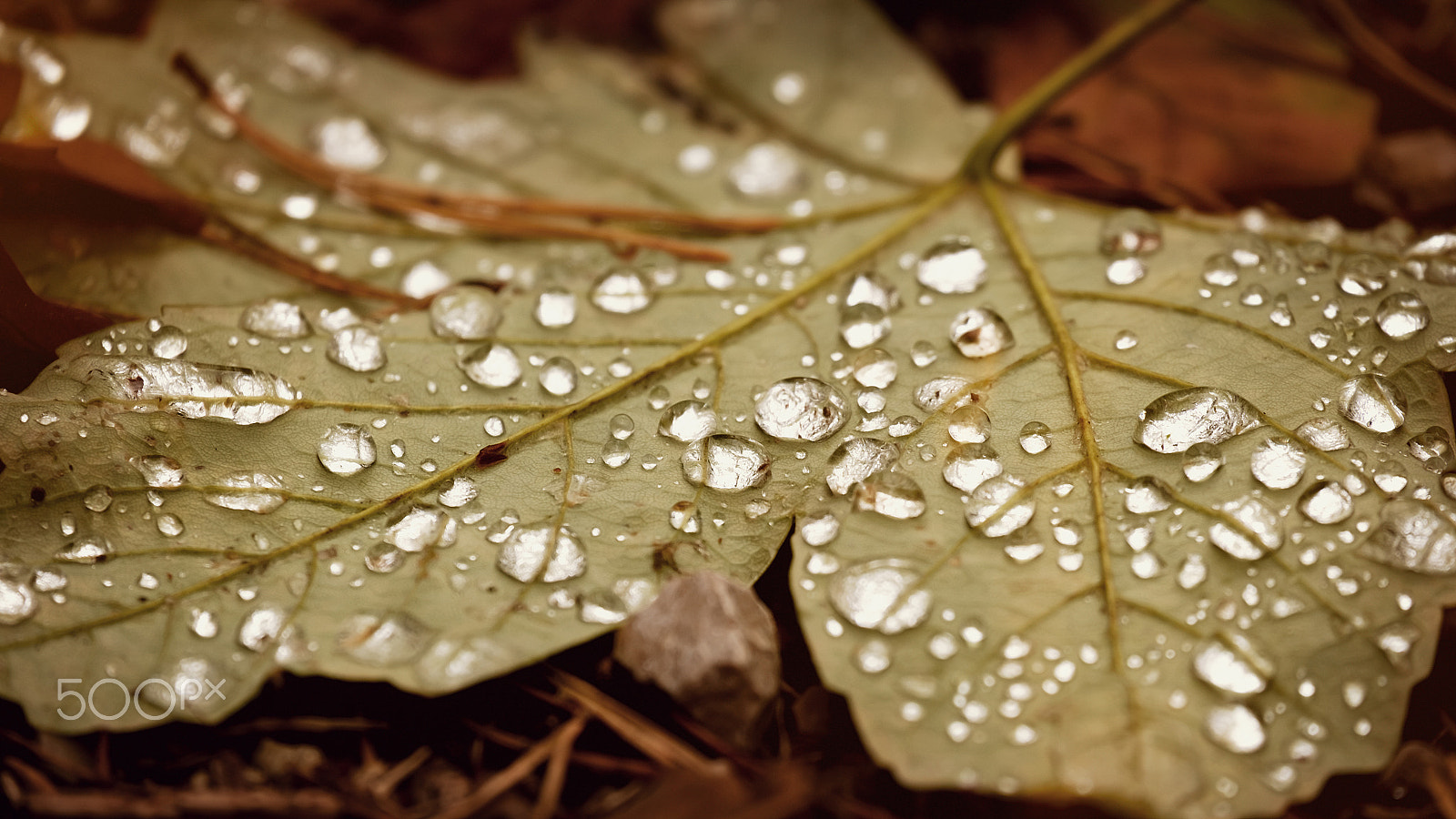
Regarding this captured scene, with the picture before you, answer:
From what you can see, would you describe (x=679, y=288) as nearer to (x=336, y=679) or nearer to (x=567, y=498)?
(x=567, y=498)

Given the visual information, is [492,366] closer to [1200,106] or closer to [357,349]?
[357,349]

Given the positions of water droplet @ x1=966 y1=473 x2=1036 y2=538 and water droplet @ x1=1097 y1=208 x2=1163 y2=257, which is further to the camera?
water droplet @ x1=1097 y1=208 x2=1163 y2=257

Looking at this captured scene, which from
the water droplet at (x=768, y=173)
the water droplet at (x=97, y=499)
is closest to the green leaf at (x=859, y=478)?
the water droplet at (x=97, y=499)

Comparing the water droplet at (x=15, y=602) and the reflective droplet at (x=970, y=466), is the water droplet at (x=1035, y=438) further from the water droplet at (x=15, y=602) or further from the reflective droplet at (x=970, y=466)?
the water droplet at (x=15, y=602)

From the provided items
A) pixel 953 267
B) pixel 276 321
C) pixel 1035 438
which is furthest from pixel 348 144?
pixel 1035 438

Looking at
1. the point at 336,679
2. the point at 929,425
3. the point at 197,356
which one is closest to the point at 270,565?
the point at 336,679

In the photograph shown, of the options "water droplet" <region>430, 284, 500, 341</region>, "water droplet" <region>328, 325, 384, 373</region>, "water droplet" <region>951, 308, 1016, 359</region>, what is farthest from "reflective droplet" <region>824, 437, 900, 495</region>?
"water droplet" <region>328, 325, 384, 373</region>

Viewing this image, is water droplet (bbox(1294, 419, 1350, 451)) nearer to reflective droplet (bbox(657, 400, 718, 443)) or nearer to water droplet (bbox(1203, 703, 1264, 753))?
water droplet (bbox(1203, 703, 1264, 753))
